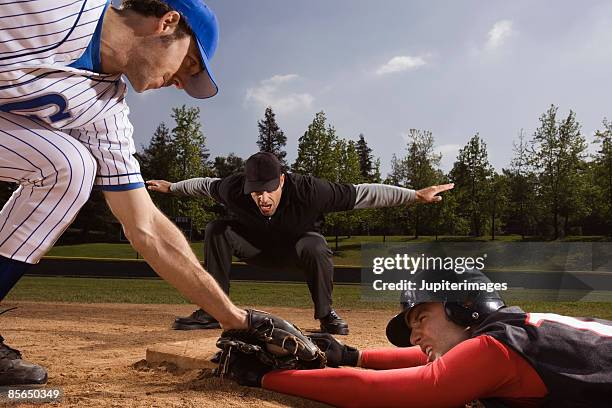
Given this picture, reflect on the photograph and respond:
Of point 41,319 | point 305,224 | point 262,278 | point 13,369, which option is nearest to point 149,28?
point 13,369

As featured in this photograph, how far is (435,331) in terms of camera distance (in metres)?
2.42

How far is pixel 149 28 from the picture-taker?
2354mm

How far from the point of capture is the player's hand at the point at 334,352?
3008 mm

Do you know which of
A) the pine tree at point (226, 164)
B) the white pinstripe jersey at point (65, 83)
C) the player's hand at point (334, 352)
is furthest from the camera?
the pine tree at point (226, 164)

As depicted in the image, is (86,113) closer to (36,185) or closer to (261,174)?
(36,185)

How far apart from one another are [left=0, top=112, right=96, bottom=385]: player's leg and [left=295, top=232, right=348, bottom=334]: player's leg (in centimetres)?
289

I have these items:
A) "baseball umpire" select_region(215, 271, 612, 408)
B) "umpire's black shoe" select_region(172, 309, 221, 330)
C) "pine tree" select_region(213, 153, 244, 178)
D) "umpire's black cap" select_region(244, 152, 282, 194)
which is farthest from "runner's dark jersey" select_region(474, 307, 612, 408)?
"pine tree" select_region(213, 153, 244, 178)

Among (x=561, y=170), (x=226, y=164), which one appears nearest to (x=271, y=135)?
(x=226, y=164)

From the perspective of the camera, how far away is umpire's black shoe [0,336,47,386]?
2.65m

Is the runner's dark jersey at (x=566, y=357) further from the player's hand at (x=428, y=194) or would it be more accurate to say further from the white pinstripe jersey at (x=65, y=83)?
the player's hand at (x=428, y=194)

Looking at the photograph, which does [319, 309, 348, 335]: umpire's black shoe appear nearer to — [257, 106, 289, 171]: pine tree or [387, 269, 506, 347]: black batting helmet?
[387, 269, 506, 347]: black batting helmet

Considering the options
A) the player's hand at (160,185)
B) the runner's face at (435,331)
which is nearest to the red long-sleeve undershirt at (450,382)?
the runner's face at (435,331)

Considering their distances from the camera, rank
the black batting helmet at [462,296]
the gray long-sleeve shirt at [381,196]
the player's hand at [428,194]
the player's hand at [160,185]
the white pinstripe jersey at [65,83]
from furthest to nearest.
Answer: the player's hand at [160,185], the gray long-sleeve shirt at [381,196], the player's hand at [428,194], the black batting helmet at [462,296], the white pinstripe jersey at [65,83]

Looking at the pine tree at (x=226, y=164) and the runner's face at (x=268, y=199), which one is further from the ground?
the pine tree at (x=226, y=164)
